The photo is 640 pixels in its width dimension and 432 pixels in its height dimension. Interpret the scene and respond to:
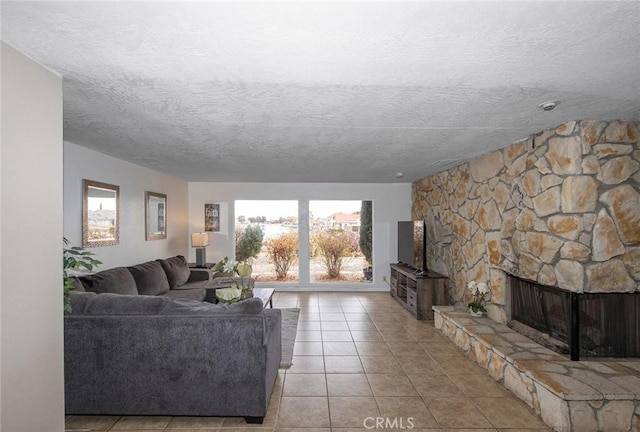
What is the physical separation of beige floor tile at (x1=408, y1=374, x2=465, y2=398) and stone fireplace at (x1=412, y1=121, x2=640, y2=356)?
1147mm

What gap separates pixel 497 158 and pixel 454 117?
162 centimetres

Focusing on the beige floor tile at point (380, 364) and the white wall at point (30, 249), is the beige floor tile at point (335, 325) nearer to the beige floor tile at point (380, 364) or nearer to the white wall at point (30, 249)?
the beige floor tile at point (380, 364)

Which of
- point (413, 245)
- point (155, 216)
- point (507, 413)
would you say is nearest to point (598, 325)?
point (507, 413)

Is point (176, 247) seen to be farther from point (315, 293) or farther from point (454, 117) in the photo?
point (454, 117)

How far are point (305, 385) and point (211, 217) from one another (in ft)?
16.9

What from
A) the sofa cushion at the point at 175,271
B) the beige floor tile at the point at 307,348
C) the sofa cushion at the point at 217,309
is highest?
the sofa cushion at the point at 217,309

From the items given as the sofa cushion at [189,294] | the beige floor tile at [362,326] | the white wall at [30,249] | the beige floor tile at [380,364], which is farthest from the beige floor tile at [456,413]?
the sofa cushion at [189,294]

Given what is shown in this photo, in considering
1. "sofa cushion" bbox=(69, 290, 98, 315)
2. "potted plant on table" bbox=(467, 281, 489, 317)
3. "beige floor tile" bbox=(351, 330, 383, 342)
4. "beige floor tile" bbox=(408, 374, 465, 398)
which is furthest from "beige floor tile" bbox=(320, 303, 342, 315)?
"sofa cushion" bbox=(69, 290, 98, 315)

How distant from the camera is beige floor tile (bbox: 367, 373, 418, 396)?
314cm

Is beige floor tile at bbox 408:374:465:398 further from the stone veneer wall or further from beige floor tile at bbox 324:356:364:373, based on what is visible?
the stone veneer wall

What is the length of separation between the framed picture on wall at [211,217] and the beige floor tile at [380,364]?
482 centimetres

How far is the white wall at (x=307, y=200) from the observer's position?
767cm

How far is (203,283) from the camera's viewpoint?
586cm

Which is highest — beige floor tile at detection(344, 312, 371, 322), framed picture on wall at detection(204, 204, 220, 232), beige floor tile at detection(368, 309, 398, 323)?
framed picture on wall at detection(204, 204, 220, 232)
